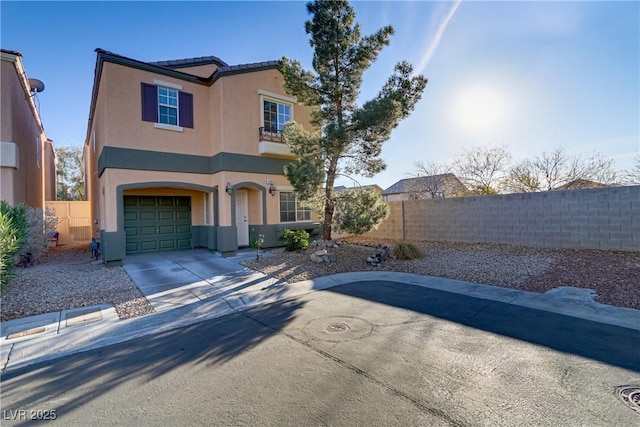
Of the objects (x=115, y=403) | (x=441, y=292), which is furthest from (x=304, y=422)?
(x=441, y=292)

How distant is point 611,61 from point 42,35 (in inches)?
676

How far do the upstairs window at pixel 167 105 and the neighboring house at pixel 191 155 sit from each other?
0.12ft

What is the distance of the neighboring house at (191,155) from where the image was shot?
33.9 ft

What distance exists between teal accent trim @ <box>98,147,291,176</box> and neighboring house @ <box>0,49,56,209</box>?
8.14ft

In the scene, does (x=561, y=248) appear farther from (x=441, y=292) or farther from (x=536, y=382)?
(x=536, y=382)

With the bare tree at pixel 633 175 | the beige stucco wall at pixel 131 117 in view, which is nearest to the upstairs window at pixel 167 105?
the beige stucco wall at pixel 131 117

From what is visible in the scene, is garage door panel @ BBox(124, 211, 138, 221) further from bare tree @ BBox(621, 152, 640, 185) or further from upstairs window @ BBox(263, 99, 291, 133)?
bare tree @ BBox(621, 152, 640, 185)

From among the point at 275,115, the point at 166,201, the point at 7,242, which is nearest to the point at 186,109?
the point at 275,115

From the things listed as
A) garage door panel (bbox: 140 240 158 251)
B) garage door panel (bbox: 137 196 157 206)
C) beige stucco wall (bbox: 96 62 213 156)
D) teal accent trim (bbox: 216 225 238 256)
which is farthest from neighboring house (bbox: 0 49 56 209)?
teal accent trim (bbox: 216 225 238 256)

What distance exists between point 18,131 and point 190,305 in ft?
36.7

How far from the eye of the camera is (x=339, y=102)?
36.1ft

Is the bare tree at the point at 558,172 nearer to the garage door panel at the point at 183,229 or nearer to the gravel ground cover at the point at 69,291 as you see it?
the garage door panel at the point at 183,229

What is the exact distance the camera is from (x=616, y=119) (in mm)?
11102

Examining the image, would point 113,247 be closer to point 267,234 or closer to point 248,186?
point 248,186
